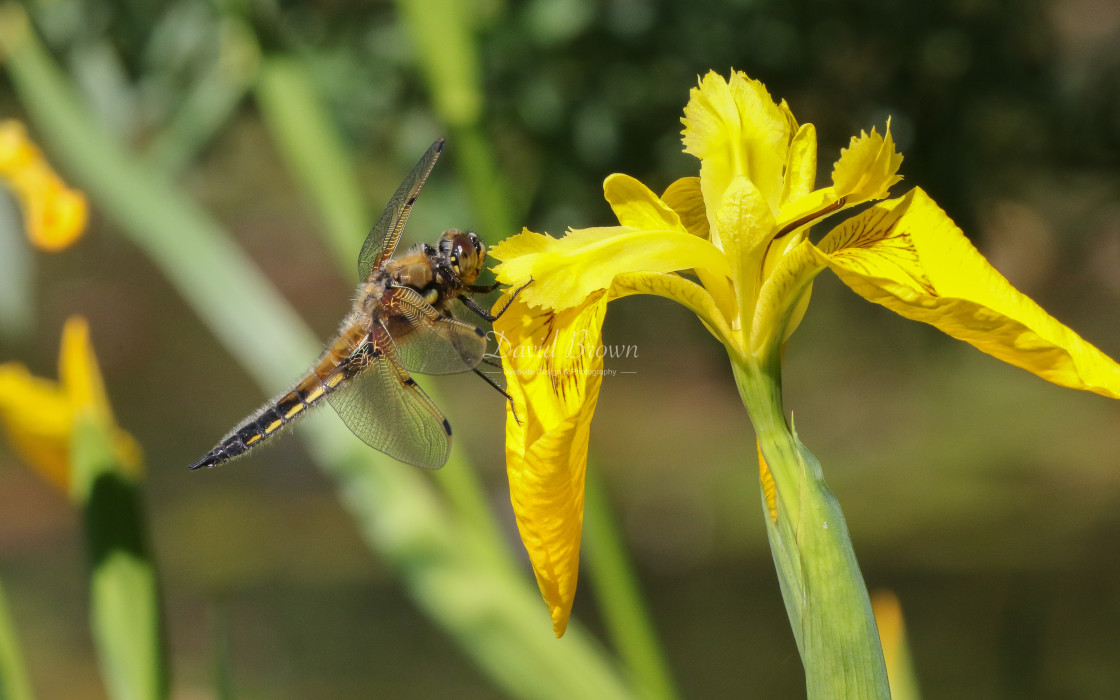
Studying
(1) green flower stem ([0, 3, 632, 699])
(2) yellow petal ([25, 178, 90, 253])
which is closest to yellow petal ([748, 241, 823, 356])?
(2) yellow petal ([25, 178, 90, 253])

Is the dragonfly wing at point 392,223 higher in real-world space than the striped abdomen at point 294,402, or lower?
higher

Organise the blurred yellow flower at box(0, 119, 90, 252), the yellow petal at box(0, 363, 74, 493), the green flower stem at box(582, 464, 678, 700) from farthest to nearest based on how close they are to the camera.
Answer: the green flower stem at box(582, 464, 678, 700) → the blurred yellow flower at box(0, 119, 90, 252) → the yellow petal at box(0, 363, 74, 493)

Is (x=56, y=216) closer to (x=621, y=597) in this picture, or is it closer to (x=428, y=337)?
(x=428, y=337)

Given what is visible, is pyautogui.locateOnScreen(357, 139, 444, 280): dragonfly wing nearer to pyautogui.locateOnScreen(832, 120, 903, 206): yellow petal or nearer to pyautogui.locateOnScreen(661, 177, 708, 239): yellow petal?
pyautogui.locateOnScreen(661, 177, 708, 239): yellow petal

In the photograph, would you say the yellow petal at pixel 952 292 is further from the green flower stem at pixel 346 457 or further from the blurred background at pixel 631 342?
the green flower stem at pixel 346 457

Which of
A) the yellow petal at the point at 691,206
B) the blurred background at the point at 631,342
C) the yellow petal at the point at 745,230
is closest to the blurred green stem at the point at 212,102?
the blurred background at the point at 631,342

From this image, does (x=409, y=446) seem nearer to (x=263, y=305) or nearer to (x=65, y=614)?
(x=263, y=305)
